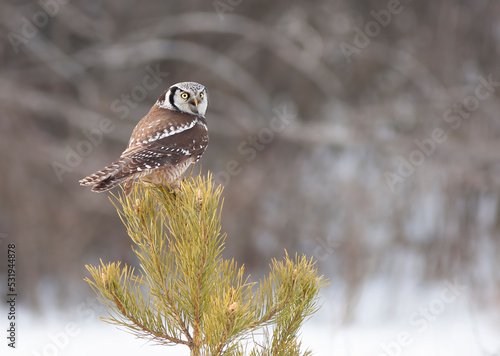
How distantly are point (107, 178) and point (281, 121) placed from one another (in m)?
3.93

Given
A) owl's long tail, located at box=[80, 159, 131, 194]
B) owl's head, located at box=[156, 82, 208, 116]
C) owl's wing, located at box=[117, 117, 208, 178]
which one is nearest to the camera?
owl's long tail, located at box=[80, 159, 131, 194]

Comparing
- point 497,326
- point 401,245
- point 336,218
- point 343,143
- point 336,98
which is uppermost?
point 336,98

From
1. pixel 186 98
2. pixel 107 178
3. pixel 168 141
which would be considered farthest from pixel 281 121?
pixel 107 178

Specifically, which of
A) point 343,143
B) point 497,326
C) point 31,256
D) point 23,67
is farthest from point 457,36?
point 31,256

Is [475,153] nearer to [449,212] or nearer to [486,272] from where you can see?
[449,212]

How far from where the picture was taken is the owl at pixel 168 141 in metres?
1.79

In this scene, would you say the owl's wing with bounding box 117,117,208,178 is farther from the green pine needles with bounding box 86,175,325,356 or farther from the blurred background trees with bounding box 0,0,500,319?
the blurred background trees with bounding box 0,0,500,319

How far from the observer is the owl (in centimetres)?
179

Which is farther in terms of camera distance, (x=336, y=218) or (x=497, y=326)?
(x=336, y=218)

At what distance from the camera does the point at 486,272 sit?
508cm

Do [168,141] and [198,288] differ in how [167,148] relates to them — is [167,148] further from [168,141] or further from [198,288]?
[198,288]

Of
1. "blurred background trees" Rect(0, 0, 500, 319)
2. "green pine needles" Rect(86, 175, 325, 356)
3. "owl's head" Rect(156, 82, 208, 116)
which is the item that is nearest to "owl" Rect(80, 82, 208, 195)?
"owl's head" Rect(156, 82, 208, 116)

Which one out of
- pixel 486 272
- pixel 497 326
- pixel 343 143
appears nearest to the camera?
pixel 497 326

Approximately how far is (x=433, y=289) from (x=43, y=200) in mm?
3689
